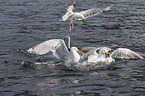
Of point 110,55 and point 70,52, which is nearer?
point 70,52

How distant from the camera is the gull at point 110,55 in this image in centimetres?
1219

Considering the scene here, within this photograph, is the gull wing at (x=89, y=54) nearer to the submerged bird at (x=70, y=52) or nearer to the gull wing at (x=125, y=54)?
the submerged bird at (x=70, y=52)

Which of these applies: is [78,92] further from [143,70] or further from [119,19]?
[119,19]

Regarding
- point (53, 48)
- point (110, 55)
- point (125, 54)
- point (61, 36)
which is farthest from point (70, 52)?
point (61, 36)

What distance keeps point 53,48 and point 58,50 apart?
27cm

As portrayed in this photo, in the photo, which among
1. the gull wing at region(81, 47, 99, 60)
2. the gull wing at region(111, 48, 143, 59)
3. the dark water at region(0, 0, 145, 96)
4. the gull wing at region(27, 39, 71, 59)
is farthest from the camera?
the gull wing at region(111, 48, 143, 59)

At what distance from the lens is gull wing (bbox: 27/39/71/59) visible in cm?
1161

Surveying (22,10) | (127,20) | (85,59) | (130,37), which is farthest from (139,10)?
(85,59)

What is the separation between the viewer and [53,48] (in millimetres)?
11961

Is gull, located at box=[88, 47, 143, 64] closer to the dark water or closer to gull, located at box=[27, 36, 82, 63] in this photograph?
the dark water

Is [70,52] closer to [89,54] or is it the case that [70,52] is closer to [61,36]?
[89,54]

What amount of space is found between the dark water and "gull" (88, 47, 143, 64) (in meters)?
0.46

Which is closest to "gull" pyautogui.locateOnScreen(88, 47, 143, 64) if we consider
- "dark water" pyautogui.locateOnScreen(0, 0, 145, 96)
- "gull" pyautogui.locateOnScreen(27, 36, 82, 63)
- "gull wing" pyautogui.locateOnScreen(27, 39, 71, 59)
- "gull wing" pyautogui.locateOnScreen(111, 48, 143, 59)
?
"gull wing" pyautogui.locateOnScreen(111, 48, 143, 59)

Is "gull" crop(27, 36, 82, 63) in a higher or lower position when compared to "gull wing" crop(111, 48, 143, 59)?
higher
